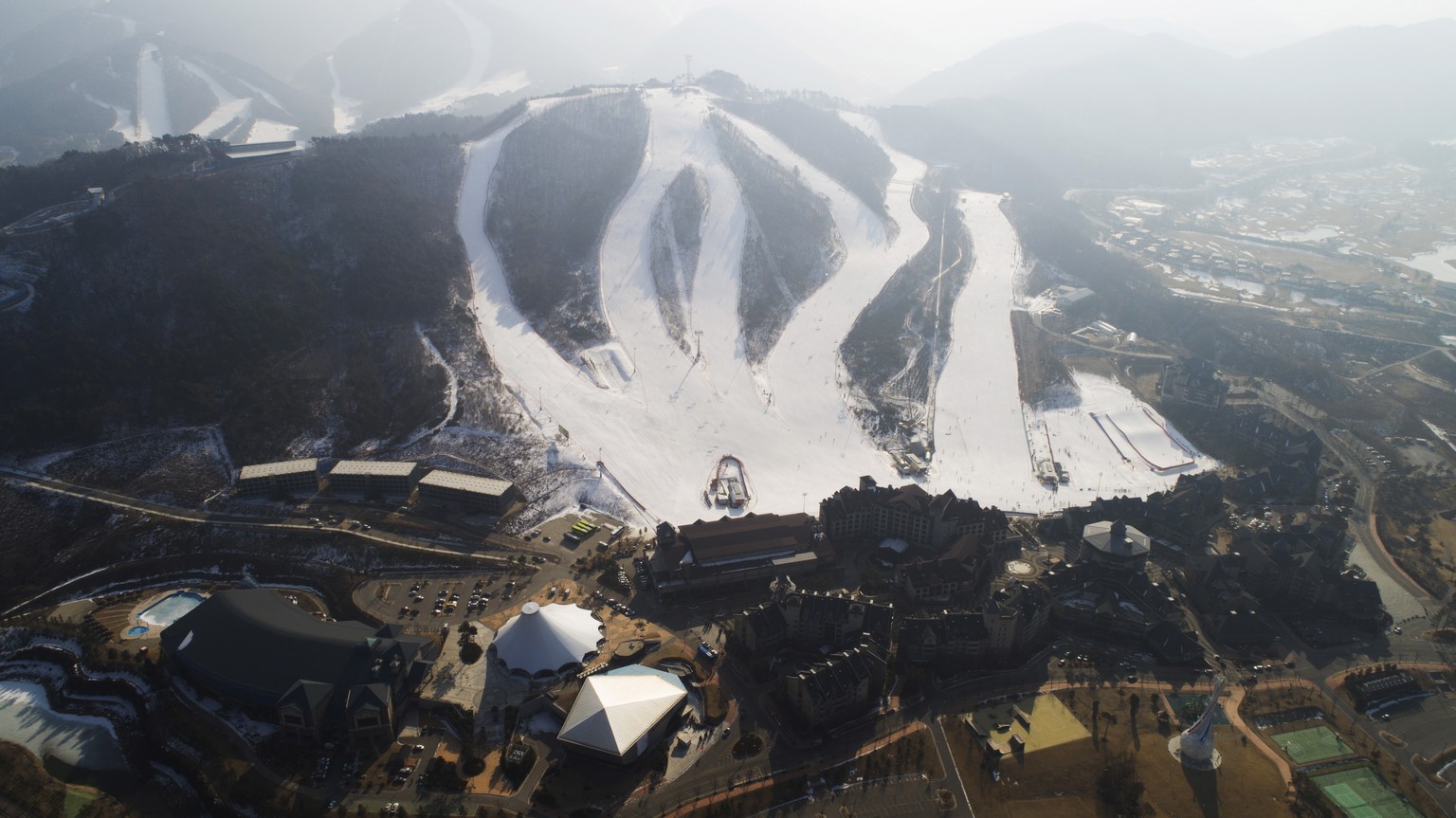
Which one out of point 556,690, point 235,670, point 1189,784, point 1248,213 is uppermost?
point 235,670

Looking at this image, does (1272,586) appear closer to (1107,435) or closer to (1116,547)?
(1116,547)

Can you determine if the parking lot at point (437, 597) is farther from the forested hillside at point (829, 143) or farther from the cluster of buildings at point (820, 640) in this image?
the forested hillside at point (829, 143)

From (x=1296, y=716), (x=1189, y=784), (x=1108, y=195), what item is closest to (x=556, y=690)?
(x=1189, y=784)

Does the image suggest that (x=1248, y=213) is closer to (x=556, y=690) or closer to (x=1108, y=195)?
(x=1108, y=195)

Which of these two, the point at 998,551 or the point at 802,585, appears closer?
the point at 802,585

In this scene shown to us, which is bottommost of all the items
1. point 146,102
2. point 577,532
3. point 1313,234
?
point 1313,234

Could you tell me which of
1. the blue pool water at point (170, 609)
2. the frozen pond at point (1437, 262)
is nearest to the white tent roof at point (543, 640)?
the blue pool water at point (170, 609)

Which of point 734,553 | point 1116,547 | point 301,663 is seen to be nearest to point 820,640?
point 734,553

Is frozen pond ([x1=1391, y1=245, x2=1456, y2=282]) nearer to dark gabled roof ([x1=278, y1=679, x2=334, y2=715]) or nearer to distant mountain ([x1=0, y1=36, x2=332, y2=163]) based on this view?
dark gabled roof ([x1=278, y1=679, x2=334, y2=715])
